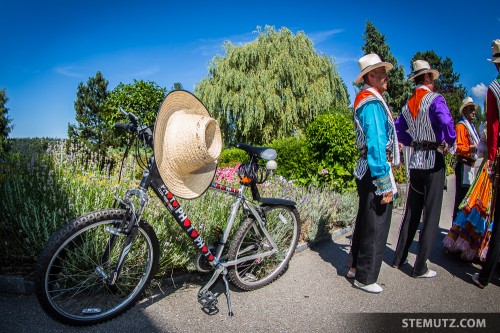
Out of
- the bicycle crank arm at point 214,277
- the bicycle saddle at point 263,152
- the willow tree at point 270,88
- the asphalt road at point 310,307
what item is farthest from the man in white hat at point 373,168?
the willow tree at point 270,88

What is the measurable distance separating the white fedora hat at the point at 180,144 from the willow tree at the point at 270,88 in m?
16.3

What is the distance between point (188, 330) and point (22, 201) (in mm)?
2337

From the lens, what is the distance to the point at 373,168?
127 inches

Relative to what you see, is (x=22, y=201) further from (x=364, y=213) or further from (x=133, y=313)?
(x=364, y=213)

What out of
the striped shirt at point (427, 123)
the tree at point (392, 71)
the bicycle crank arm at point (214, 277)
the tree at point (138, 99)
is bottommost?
the bicycle crank arm at point (214, 277)

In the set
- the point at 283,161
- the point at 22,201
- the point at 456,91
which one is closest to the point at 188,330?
the point at 22,201

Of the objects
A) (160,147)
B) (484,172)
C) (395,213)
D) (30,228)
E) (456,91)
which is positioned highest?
(456,91)

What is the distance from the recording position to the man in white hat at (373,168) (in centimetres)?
325

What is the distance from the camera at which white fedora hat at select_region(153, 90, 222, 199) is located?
104 inches

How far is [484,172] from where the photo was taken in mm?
4312

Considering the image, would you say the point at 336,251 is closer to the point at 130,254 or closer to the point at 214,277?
the point at 214,277

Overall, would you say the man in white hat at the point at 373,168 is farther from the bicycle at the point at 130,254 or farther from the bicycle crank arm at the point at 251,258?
the bicycle crank arm at the point at 251,258

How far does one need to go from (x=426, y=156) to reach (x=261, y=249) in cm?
210

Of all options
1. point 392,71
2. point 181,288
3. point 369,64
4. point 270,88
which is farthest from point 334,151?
point 392,71
